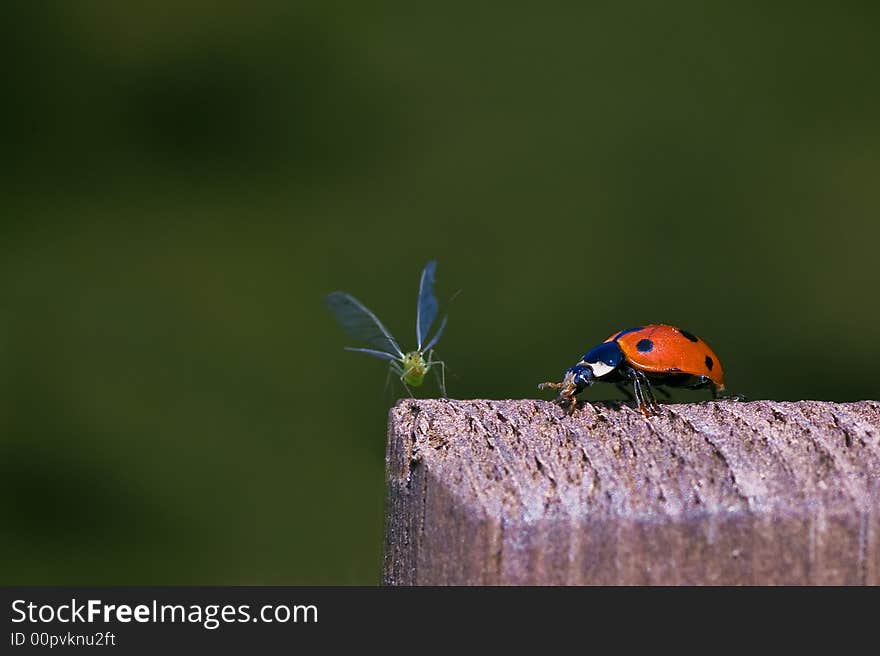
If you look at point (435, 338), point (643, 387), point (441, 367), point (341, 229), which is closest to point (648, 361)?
point (643, 387)

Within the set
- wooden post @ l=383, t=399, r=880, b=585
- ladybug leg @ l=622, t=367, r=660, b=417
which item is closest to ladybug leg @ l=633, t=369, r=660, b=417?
ladybug leg @ l=622, t=367, r=660, b=417

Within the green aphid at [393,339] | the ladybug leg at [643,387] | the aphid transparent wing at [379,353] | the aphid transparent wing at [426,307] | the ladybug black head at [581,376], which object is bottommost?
the ladybug leg at [643,387]

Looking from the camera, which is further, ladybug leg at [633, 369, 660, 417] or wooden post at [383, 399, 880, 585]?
ladybug leg at [633, 369, 660, 417]

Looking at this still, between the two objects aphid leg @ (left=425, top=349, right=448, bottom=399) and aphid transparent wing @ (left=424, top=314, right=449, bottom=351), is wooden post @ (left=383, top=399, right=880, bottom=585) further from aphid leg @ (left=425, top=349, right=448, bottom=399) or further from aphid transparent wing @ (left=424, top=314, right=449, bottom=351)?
aphid leg @ (left=425, top=349, right=448, bottom=399)

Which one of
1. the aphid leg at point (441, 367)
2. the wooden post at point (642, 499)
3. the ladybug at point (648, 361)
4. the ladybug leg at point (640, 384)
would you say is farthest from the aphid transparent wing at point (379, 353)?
the wooden post at point (642, 499)

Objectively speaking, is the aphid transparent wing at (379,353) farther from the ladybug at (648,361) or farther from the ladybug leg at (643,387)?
the ladybug leg at (643,387)

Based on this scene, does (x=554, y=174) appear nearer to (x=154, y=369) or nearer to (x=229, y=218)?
(x=229, y=218)
